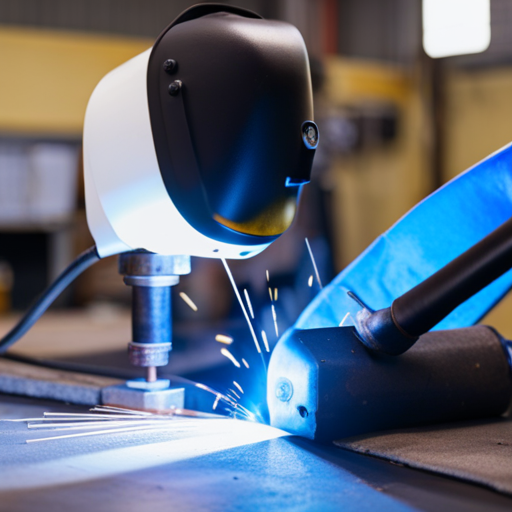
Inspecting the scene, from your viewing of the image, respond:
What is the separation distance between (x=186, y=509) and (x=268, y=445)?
0.66ft

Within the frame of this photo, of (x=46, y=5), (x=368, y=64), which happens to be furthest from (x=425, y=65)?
(x=46, y=5)

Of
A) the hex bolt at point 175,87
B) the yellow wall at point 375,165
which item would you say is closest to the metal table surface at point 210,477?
the hex bolt at point 175,87

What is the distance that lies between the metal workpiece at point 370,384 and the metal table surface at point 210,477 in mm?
35

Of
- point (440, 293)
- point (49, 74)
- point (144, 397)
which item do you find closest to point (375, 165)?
point (49, 74)

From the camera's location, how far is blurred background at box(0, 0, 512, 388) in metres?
3.59

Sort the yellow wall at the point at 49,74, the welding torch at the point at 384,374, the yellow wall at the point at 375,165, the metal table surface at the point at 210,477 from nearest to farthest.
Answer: the metal table surface at the point at 210,477 → the welding torch at the point at 384,374 → the yellow wall at the point at 49,74 → the yellow wall at the point at 375,165

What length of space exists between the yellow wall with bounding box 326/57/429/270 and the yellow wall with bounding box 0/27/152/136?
1.79 m

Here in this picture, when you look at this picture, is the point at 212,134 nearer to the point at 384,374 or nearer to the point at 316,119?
the point at 384,374

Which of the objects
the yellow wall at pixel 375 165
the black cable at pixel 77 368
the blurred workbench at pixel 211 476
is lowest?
the blurred workbench at pixel 211 476

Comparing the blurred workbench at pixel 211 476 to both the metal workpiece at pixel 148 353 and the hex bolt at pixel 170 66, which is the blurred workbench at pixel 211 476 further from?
the hex bolt at pixel 170 66

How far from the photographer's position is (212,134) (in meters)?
0.70

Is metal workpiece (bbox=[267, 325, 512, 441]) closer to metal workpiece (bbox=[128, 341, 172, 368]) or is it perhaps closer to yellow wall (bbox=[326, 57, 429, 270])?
metal workpiece (bbox=[128, 341, 172, 368])

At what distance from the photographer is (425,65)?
16.8 feet

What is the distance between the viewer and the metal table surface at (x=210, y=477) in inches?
21.0
